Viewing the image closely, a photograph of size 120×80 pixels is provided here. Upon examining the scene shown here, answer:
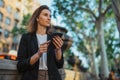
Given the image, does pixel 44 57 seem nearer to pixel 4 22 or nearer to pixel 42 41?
pixel 42 41

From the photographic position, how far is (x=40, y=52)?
331cm

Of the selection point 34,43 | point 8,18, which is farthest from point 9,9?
point 34,43

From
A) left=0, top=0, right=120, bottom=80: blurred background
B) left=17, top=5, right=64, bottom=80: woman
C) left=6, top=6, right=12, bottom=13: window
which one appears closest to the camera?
left=17, top=5, right=64, bottom=80: woman

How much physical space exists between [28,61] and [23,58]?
114 mm

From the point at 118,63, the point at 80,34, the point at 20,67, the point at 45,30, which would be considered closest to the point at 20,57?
the point at 20,67

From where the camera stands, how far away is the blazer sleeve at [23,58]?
11.4 ft

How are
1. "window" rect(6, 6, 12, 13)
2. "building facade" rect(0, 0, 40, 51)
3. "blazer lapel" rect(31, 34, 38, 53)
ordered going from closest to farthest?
1. "blazer lapel" rect(31, 34, 38, 53)
2. "building facade" rect(0, 0, 40, 51)
3. "window" rect(6, 6, 12, 13)

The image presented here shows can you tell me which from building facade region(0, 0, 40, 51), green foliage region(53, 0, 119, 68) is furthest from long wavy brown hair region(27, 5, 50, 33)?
building facade region(0, 0, 40, 51)

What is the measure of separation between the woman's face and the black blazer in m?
0.16

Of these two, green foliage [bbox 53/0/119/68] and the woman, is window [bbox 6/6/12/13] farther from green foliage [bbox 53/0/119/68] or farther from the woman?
the woman

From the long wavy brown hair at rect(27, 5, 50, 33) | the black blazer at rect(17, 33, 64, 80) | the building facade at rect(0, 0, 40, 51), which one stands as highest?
the building facade at rect(0, 0, 40, 51)

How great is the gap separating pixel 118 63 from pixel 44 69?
4942cm

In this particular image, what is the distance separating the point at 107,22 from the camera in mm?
37938

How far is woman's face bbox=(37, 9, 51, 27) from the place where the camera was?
3748 mm
